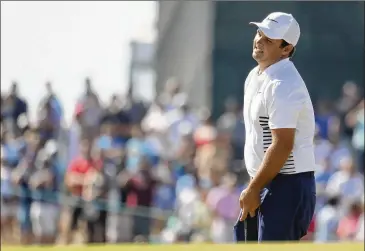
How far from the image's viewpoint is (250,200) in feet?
19.2

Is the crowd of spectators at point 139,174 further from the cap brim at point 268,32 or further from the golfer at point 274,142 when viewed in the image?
the cap brim at point 268,32

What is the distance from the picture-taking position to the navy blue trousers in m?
5.89

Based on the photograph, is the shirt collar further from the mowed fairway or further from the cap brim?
the mowed fairway

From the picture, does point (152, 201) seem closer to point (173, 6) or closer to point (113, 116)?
point (113, 116)

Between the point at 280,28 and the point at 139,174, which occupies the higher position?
the point at 280,28

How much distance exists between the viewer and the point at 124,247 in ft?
13.7

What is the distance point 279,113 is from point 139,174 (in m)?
8.00

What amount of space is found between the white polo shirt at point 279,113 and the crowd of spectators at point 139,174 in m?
6.65

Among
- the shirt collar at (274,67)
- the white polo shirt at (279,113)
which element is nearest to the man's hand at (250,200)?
the white polo shirt at (279,113)

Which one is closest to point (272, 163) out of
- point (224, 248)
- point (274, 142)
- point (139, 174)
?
point (274, 142)

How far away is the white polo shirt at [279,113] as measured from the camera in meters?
5.74

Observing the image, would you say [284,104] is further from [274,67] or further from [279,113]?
[274,67]

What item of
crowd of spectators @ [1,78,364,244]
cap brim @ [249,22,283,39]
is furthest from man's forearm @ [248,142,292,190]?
crowd of spectators @ [1,78,364,244]

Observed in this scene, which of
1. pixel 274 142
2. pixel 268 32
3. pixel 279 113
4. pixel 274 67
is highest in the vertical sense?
pixel 268 32
